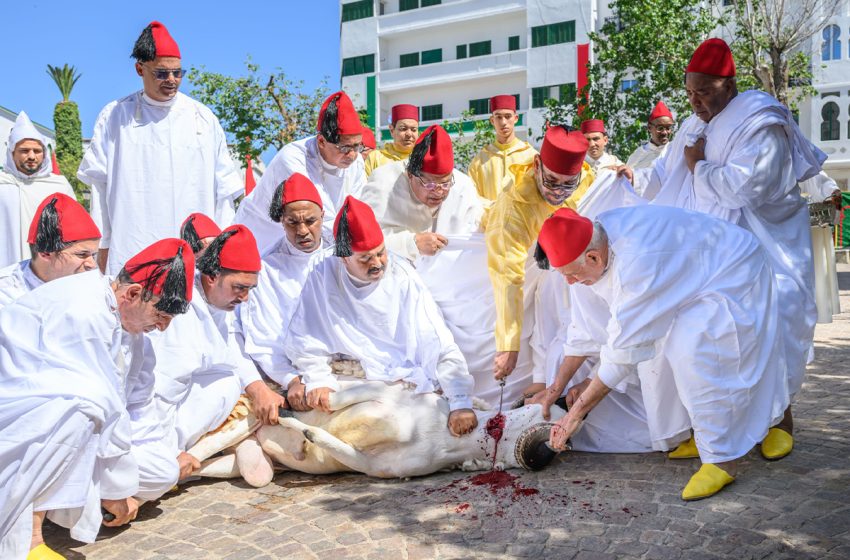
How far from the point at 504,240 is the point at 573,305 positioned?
0.65 meters

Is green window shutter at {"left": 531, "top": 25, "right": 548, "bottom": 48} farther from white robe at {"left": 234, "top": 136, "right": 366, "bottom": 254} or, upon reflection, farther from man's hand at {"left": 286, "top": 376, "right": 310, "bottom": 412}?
man's hand at {"left": 286, "top": 376, "right": 310, "bottom": 412}

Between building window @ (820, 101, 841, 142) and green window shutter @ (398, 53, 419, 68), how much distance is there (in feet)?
60.9

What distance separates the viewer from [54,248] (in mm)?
4523

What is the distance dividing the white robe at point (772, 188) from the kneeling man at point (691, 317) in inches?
19.8

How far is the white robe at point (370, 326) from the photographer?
493cm

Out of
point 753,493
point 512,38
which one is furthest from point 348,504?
point 512,38

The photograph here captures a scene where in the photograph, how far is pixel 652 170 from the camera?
223 inches

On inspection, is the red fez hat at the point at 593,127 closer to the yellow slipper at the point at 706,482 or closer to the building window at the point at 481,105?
the yellow slipper at the point at 706,482

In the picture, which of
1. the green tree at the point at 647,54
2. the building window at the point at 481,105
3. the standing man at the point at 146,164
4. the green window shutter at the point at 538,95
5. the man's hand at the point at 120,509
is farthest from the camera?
the building window at the point at 481,105

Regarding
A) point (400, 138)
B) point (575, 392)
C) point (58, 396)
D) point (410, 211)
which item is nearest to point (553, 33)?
point (400, 138)

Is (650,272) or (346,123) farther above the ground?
(346,123)

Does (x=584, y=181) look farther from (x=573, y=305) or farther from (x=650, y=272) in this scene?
(x=650, y=272)

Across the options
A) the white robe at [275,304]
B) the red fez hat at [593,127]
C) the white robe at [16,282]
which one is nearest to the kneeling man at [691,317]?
the white robe at [275,304]

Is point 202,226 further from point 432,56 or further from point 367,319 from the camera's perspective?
point 432,56
